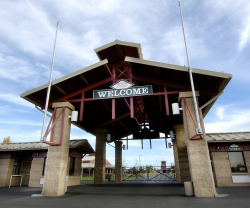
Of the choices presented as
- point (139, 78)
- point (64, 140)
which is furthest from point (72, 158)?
point (139, 78)

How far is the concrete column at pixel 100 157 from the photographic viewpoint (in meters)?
18.7

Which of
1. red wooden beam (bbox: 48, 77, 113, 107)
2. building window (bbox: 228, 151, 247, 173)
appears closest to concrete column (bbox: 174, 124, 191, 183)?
building window (bbox: 228, 151, 247, 173)

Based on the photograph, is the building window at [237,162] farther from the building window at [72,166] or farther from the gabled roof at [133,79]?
the building window at [72,166]

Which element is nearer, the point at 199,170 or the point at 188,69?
the point at 199,170

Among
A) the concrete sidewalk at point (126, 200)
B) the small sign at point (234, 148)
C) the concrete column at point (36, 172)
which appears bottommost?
the concrete sidewalk at point (126, 200)

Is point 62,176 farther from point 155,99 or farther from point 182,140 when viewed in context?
point 182,140

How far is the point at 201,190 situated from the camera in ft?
26.5

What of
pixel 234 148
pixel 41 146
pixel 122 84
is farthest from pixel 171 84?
pixel 41 146

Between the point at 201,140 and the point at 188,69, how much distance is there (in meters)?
3.52

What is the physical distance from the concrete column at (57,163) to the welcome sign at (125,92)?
82.9 inches

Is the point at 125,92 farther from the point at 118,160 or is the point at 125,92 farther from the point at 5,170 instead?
the point at 118,160

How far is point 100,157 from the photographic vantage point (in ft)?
62.8

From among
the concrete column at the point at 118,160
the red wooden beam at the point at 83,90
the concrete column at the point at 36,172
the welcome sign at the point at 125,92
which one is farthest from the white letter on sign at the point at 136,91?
the concrete column at the point at 118,160

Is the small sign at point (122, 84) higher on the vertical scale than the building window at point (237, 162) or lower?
higher
